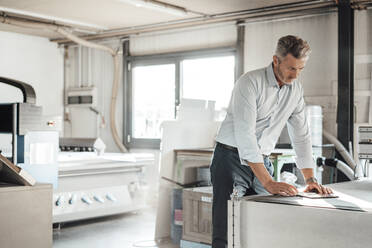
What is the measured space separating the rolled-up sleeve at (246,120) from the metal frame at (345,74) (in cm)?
291

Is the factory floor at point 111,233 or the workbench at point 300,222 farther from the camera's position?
the factory floor at point 111,233

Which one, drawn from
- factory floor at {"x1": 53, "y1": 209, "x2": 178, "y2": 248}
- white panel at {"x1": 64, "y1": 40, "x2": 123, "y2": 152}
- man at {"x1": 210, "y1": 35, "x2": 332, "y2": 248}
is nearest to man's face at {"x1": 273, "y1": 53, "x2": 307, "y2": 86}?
man at {"x1": 210, "y1": 35, "x2": 332, "y2": 248}

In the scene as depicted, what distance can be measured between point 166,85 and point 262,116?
4298 mm

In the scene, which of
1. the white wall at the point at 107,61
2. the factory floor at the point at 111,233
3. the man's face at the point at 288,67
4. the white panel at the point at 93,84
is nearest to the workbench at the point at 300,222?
the man's face at the point at 288,67

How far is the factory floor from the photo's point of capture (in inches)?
174

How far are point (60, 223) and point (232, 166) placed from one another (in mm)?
3269

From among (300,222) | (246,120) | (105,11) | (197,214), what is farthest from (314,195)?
(105,11)

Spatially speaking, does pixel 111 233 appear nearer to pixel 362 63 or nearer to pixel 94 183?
pixel 94 183

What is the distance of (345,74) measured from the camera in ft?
16.2

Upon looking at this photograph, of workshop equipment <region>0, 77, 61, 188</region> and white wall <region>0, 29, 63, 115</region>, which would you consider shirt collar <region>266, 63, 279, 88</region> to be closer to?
workshop equipment <region>0, 77, 61, 188</region>

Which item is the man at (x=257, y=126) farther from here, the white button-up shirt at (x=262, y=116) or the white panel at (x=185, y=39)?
the white panel at (x=185, y=39)

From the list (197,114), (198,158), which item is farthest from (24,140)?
(197,114)

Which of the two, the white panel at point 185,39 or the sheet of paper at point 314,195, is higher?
the white panel at point 185,39

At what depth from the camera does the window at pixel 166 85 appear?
6.07 m
